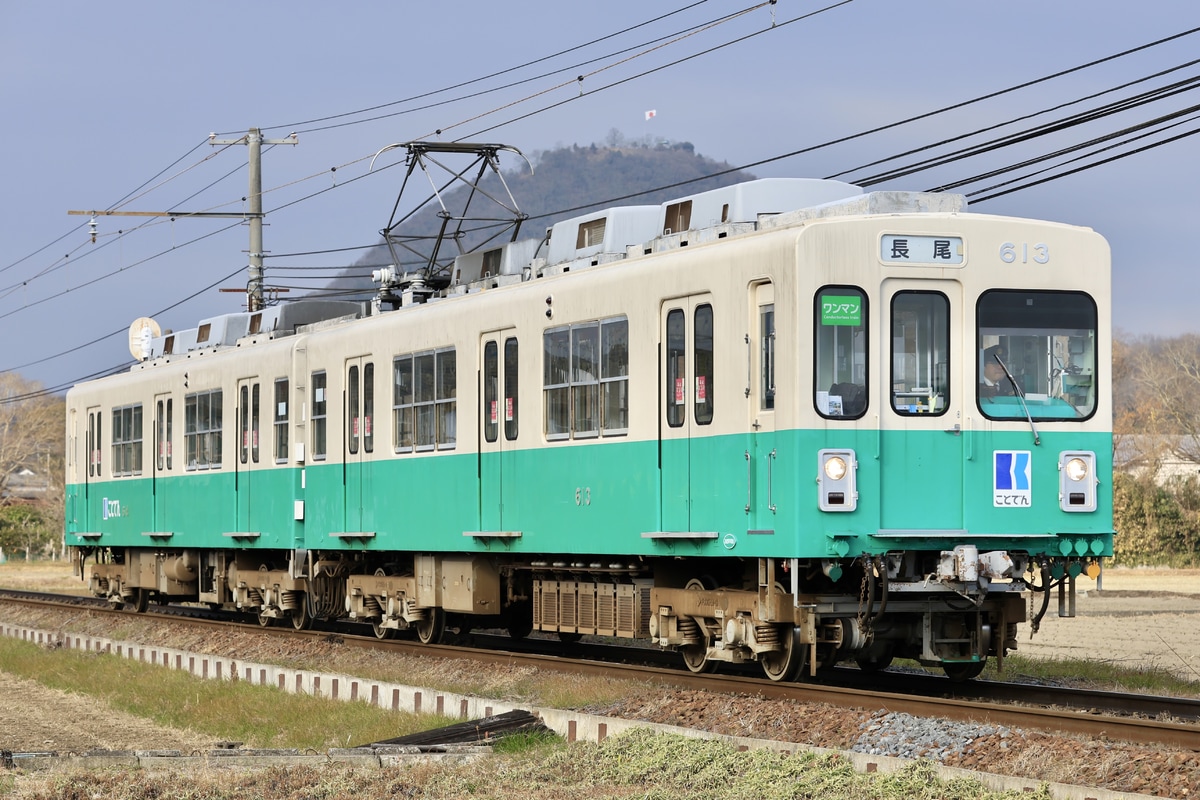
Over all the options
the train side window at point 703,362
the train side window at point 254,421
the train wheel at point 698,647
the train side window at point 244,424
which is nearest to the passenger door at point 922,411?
the train side window at point 703,362

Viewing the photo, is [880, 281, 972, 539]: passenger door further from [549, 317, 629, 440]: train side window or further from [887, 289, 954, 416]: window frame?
[549, 317, 629, 440]: train side window

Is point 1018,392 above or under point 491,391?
under

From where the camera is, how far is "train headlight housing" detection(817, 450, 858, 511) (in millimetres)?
11930

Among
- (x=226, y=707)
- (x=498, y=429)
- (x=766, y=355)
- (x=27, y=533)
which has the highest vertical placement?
(x=766, y=355)

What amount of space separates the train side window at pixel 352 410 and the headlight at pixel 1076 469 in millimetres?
8925

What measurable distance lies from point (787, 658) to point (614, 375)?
2.87 m

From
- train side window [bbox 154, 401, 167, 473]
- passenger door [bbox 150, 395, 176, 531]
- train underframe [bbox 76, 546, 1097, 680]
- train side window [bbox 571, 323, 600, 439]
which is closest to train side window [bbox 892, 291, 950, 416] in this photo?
train underframe [bbox 76, 546, 1097, 680]

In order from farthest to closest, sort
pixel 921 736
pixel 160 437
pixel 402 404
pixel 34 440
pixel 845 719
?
pixel 34 440 < pixel 160 437 < pixel 402 404 < pixel 845 719 < pixel 921 736

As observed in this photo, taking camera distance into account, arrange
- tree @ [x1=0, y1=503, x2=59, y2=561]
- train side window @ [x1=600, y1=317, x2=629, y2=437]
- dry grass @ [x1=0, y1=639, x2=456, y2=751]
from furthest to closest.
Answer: tree @ [x1=0, y1=503, x2=59, y2=561]
train side window @ [x1=600, y1=317, x2=629, y2=437]
dry grass @ [x1=0, y1=639, x2=456, y2=751]

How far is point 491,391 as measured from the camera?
1606 cm

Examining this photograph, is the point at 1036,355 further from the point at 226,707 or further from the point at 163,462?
the point at 163,462

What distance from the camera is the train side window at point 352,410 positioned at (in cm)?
1897

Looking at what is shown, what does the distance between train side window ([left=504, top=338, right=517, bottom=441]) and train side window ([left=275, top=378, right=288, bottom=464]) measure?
5698 millimetres

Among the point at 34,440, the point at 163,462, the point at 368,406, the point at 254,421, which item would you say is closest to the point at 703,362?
the point at 368,406
